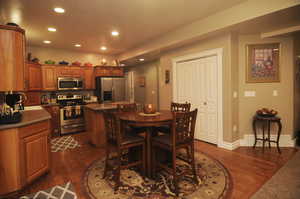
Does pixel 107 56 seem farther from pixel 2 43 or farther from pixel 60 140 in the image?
pixel 2 43

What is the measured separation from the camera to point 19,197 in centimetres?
205

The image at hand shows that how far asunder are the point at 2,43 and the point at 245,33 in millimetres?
4165

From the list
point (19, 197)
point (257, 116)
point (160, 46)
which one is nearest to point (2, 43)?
point (19, 197)

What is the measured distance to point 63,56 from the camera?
221 inches

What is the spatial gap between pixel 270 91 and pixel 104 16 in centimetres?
375

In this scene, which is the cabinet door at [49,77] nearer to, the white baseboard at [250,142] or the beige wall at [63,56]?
the beige wall at [63,56]

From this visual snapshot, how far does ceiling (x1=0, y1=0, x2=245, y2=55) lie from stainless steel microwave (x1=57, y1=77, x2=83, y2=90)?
132cm

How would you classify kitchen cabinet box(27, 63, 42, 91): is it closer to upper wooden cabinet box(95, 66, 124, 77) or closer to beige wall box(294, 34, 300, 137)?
upper wooden cabinet box(95, 66, 124, 77)

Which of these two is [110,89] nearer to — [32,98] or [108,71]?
[108,71]

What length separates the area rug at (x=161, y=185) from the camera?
1.99 meters

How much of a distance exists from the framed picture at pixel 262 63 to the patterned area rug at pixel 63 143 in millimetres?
4320

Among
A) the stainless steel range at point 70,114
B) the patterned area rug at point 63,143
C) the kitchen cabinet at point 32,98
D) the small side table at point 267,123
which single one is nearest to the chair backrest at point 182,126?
the small side table at point 267,123

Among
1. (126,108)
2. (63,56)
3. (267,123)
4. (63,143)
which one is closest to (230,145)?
(267,123)

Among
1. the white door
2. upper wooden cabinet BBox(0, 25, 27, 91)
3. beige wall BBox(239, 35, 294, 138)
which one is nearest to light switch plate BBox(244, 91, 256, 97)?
beige wall BBox(239, 35, 294, 138)
